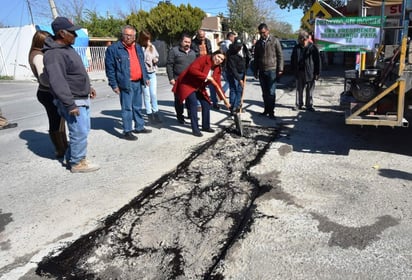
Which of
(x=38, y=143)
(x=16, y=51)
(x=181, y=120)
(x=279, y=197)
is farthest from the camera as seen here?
(x=16, y=51)

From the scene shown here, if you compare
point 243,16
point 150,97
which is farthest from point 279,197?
point 243,16

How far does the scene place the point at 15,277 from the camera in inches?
103

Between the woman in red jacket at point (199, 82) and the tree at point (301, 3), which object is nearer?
the woman in red jacket at point (199, 82)

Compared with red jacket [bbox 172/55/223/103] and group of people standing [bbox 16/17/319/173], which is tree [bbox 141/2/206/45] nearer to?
group of people standing [bbox 16/17/319/173]

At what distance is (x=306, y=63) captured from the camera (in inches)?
294

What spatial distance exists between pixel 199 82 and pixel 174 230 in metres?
3.31

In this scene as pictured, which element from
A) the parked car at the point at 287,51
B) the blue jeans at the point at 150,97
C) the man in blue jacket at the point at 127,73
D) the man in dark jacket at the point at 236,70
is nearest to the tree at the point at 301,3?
the parked car at the point at 287,51

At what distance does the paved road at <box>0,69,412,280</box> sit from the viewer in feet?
8.86

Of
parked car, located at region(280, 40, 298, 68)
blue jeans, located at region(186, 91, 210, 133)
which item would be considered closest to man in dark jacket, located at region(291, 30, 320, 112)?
blue jeans, located at region(186, 91, 210, 133)

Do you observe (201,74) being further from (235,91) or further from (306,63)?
(306,63)

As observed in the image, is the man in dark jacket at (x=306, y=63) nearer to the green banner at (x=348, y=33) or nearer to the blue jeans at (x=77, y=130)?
the green banner at (x=348, y=33)

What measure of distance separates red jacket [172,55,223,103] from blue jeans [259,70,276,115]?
1236mm

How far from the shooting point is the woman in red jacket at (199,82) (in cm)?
576

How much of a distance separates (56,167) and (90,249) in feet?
7.69
